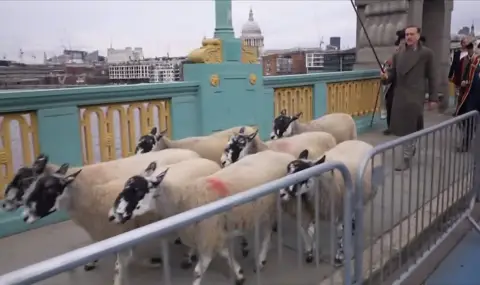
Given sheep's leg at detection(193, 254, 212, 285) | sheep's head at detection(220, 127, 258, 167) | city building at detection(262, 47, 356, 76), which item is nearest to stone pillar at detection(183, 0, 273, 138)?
sheep's head at detection(220, 127, 258, 167)

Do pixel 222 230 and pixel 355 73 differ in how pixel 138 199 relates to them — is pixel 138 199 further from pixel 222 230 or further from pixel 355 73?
pixel 355 73

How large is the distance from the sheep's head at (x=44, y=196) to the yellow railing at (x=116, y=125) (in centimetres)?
163

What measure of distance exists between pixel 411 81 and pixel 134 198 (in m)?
4.83

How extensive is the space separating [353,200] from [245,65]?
154 inches

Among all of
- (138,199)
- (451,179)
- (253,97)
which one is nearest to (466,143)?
(451,179)

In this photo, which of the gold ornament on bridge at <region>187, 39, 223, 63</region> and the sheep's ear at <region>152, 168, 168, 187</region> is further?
the gold ornament on bridge at <region>187, 39, 223, 63</region>

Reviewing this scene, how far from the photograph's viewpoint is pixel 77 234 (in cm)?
412

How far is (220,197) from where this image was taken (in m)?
3.10

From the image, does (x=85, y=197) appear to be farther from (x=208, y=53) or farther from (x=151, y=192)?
(x=208, y=53)

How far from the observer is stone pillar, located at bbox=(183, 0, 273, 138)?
228 inches

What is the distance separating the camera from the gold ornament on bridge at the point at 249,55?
20.8ft

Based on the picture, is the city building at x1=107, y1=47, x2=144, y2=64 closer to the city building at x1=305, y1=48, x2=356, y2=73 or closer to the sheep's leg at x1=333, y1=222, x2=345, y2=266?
the city building at x1=305, y1=48, x2=356, y2=73

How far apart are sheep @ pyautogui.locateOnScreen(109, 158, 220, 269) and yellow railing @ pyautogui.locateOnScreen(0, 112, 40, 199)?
157 cm

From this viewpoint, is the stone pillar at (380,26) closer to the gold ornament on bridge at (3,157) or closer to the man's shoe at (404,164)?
the man's shoe at (404,164)
